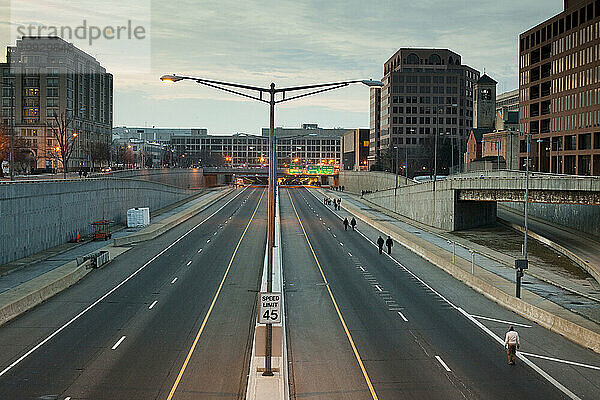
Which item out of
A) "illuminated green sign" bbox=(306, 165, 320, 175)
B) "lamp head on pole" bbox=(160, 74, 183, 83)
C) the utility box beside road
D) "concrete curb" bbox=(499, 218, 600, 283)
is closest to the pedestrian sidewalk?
the utility box beside road

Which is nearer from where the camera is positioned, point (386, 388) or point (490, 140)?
point (386, 388)

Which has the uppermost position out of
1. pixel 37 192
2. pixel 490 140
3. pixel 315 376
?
pixel 490 140

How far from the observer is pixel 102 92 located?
586 feet

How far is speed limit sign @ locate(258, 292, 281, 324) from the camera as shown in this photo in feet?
59.8

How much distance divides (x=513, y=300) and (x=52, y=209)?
3589 centimetres

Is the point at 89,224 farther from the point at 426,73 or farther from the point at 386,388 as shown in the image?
the point at 426,73

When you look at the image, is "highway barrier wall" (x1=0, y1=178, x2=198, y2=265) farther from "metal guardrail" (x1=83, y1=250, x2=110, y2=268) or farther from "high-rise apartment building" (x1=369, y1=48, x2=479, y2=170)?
"high-rise apartment building" (x1=369, y1=48, x2=479, y2=170)

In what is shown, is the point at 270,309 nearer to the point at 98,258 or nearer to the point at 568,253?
the point at 98,258

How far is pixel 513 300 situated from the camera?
3164cm

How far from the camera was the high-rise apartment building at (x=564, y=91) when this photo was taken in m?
92.4

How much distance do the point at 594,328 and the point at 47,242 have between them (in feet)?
131

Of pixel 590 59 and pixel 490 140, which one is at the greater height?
pixel 590 59

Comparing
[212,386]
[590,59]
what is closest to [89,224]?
[212,386]

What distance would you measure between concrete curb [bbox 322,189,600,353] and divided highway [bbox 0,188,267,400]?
12.6 metres
